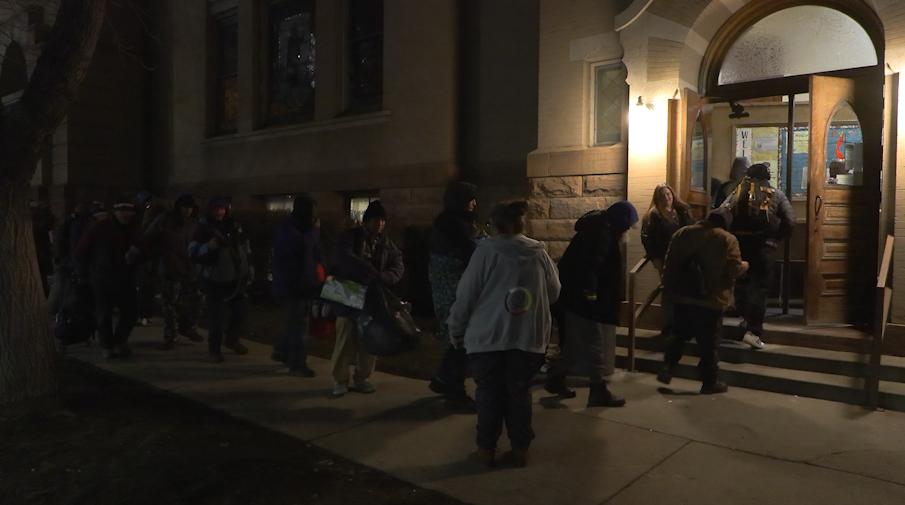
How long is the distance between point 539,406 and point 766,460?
183cm

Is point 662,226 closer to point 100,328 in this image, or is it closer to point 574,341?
point 574,341

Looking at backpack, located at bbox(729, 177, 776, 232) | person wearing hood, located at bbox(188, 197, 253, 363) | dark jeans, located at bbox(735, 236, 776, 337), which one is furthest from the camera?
person wearing hood, located at bbox(188, 197, 253, 363)

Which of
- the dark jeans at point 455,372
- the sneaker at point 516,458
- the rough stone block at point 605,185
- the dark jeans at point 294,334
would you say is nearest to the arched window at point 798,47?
the rough stone block at point 605,185

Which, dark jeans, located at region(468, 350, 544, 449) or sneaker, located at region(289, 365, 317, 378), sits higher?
dark jeans, located at region(468, 350, 544, 449)

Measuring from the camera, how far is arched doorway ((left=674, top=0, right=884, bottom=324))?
6.88 metres

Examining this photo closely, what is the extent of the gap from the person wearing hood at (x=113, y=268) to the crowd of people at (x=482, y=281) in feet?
0.05

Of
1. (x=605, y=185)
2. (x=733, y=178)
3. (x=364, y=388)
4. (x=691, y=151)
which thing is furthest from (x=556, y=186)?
(x=364, y=388)

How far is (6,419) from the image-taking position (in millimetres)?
5160

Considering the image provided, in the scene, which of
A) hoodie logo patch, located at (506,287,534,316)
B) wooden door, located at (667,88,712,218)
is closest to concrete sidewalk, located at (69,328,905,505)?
hoodie logo patch, located at (506,287,534,316)

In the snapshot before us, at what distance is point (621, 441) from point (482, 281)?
63.3 inches

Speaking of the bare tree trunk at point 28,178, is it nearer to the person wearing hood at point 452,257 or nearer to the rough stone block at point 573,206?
the person wearing hood at point 452,257

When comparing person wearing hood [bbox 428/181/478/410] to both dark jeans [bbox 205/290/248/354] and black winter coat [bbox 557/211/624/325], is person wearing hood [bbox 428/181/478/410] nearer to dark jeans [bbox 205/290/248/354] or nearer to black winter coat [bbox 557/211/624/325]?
black winter coat [bbox 557/211/624/325]

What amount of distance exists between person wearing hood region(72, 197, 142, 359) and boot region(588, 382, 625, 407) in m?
4.89

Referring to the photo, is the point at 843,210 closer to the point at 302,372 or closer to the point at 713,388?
the point at 713,388
